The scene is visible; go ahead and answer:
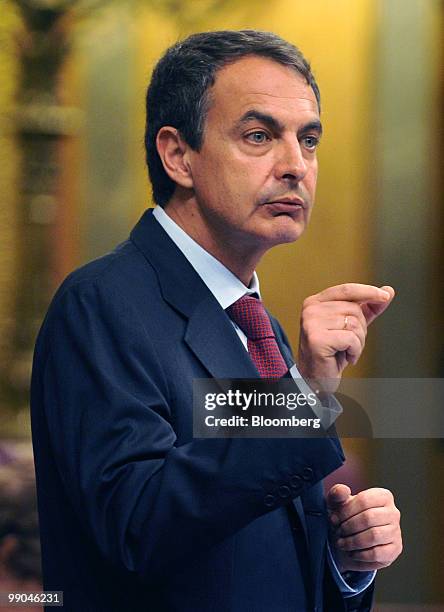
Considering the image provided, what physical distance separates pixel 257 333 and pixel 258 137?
0.84 feet

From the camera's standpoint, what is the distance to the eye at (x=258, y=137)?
4.67 feet

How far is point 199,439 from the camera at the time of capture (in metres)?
1.15

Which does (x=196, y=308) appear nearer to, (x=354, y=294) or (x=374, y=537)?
(x=354, y=294)

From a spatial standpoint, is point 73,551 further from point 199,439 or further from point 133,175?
point 133,175

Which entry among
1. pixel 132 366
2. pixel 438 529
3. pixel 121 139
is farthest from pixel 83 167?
pixel 132 366

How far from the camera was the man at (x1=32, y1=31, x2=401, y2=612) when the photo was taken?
1.13 m

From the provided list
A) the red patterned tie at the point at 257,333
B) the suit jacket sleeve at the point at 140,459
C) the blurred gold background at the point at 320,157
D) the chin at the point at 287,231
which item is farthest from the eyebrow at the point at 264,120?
the blurred gold background at the point at 320,157

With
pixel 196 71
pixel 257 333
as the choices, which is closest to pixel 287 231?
pixel 257 333

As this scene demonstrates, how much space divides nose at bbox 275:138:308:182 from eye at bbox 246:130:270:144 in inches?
0.9

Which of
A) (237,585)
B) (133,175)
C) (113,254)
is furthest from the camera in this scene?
(133,175)

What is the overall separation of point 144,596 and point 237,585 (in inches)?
4.4

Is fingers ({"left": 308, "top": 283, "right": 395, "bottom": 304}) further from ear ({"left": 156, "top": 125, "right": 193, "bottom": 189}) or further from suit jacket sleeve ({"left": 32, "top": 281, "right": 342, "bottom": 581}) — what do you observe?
ear ({"left": 156, "top": 125, "right": 193, "bottom": 189})

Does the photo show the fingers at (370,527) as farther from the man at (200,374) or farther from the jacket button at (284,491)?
the jacket button at (284,491)

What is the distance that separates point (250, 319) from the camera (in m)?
1.43
